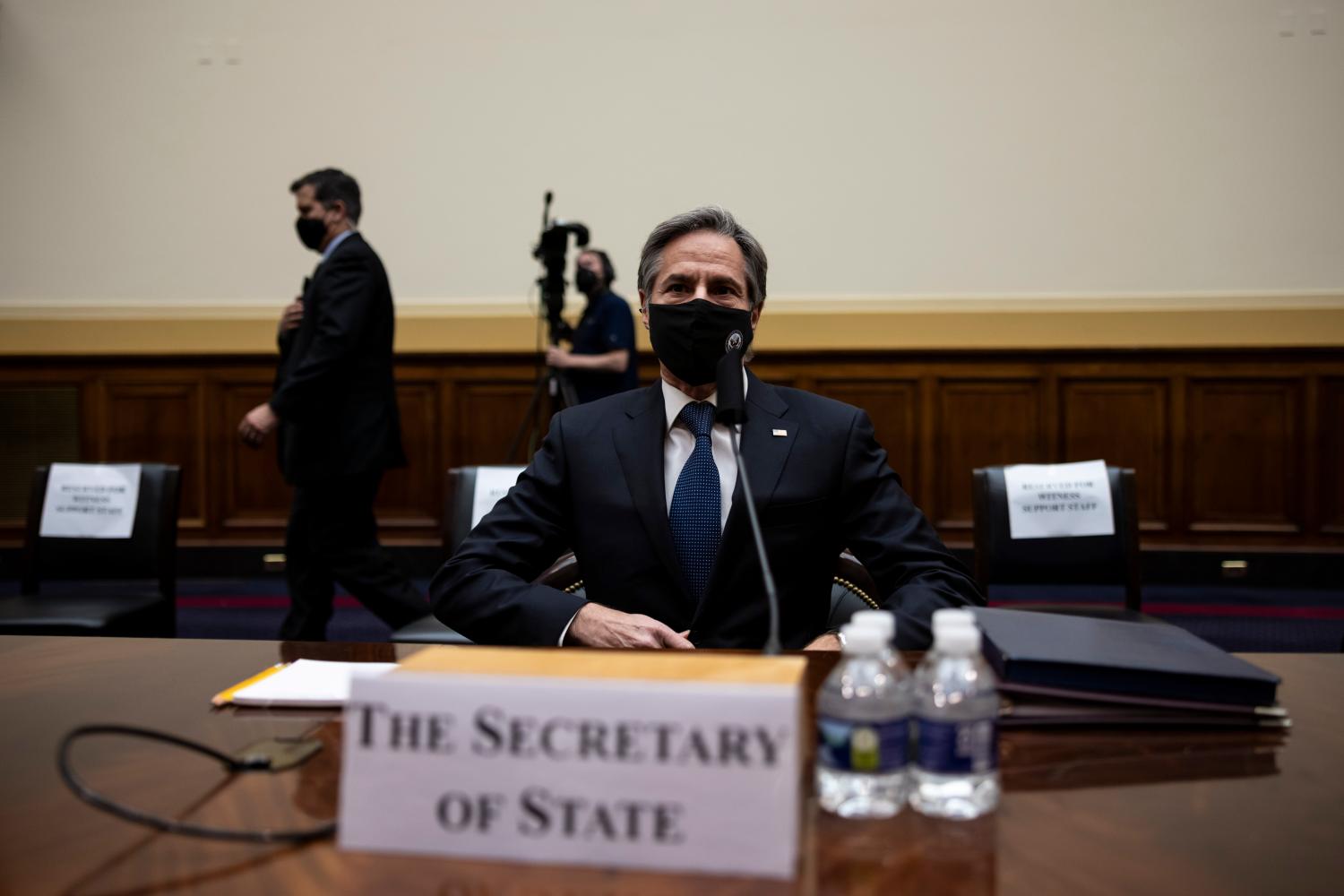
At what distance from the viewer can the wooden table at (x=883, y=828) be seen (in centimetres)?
67

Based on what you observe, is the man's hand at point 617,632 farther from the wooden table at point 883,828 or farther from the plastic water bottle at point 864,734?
the plastic water bottle at point 864,734

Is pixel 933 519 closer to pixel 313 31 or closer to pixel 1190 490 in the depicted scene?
pixel 1190 490

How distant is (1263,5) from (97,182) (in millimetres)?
6294

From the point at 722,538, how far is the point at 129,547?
6.87ft

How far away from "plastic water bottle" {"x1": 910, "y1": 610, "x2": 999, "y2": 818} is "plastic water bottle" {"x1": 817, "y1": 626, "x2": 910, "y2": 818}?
0.05 ft

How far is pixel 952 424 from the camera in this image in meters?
5.18

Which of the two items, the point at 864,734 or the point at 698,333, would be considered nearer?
the point at 864,734

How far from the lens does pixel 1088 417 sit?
5137 mm

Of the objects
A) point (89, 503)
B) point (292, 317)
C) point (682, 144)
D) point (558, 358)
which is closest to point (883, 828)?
point (89, 503)

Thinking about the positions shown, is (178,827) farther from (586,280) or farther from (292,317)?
(586,280)

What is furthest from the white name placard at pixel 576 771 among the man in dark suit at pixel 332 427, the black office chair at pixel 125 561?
the man in dark suit at pixel 332 427

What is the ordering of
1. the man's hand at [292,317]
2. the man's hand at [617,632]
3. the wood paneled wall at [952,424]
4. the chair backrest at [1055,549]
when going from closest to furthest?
1. the man's hand at [617,632]
2. the chair backrest at [1055,549]
3. the man's hand at [292,317]
4. the wood paneled wall at [952,424]

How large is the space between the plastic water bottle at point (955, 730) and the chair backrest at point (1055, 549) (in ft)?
6.14

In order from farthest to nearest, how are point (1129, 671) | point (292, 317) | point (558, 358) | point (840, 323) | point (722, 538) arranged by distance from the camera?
point (840, 323) < point (558, 358) < point (292, 317) < point (722, 538) < point (1129, 671)
